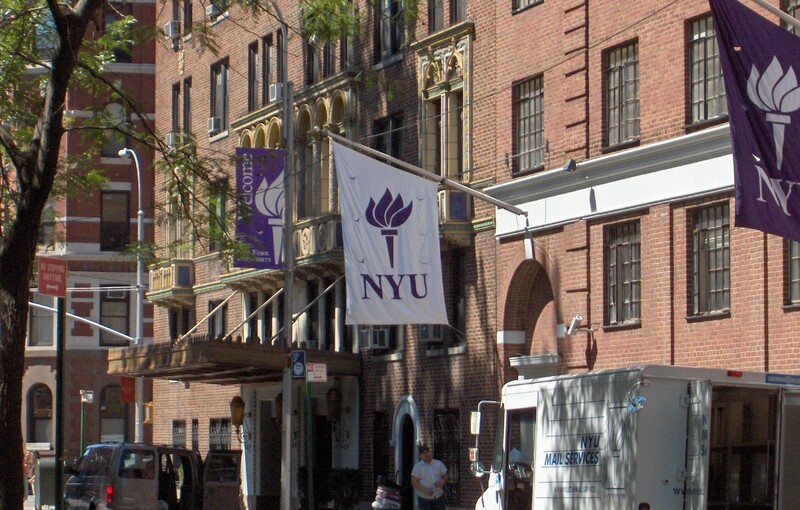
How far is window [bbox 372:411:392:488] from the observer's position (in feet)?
113

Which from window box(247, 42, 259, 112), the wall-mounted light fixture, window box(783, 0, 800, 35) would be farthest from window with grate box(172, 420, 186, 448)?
window box(783, 0, 800, 35)

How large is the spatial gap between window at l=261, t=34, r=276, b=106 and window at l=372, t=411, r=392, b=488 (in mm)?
9896

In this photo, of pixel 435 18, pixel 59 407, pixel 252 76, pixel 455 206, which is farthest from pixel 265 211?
pixel 59 407

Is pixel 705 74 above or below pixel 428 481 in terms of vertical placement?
above

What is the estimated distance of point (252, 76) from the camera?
135ft

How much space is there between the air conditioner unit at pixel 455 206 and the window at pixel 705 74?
25.2 feet

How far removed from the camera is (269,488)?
133 ft

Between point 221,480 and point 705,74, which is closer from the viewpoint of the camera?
point 705,74

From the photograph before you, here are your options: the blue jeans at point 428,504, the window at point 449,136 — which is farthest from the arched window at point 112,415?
the blue jeans at point 428,504

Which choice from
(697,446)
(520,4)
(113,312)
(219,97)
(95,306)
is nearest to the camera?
(697,446)

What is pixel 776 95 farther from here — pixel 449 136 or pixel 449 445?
pixel 449 445

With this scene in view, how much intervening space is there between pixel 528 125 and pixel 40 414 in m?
38.4

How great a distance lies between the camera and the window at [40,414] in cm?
6228

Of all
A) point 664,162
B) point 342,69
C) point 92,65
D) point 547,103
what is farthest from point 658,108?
point 342,69
